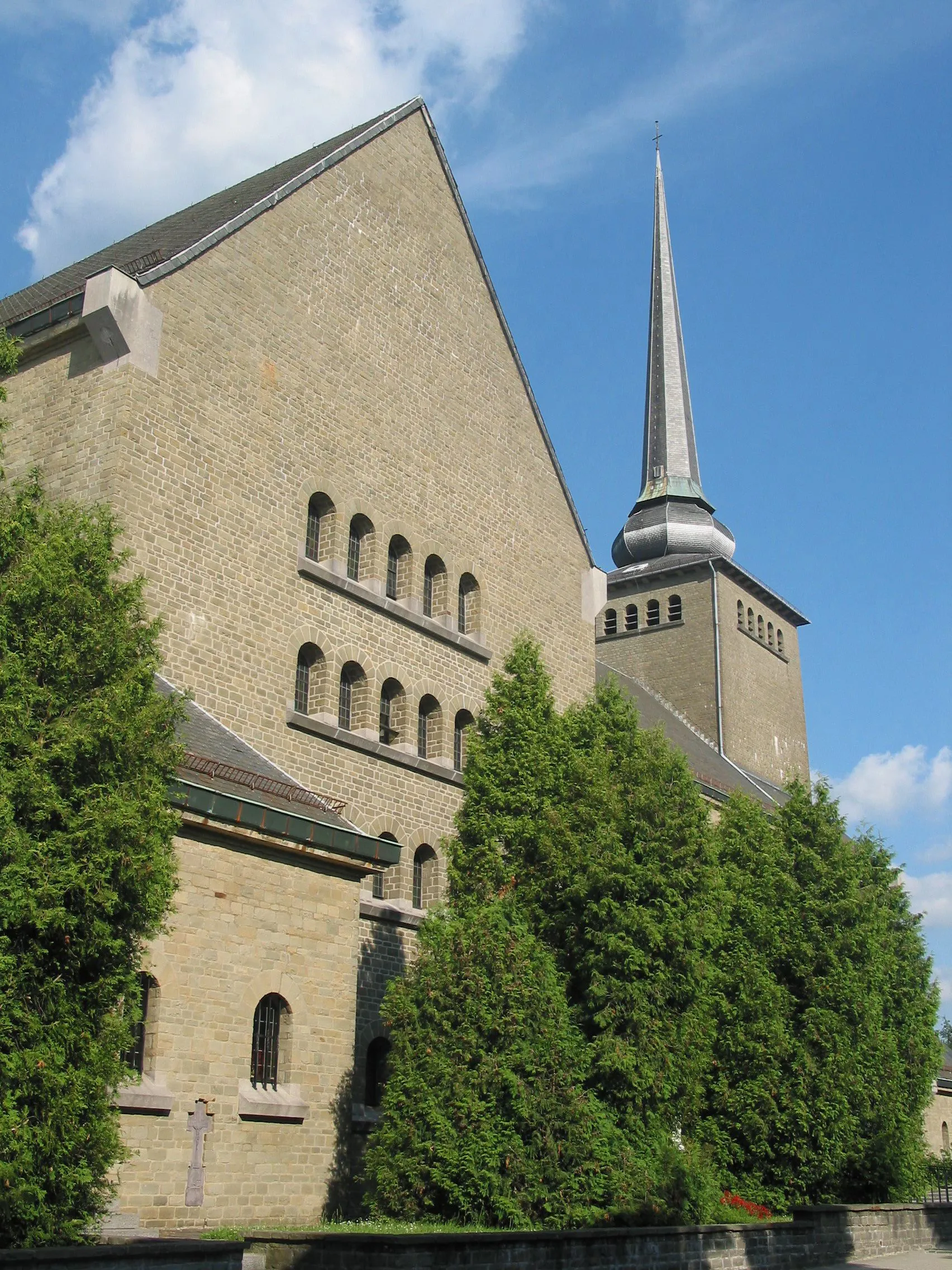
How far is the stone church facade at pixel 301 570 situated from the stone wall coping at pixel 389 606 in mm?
61

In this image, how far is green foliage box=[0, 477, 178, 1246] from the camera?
10.9m

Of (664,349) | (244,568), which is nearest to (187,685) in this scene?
(244,568)

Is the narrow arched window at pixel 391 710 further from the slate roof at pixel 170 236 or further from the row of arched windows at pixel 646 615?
the row of arched windows at pixel 646 615

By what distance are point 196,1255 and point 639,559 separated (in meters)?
49.0

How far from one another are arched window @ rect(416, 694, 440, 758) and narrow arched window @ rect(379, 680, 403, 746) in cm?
64

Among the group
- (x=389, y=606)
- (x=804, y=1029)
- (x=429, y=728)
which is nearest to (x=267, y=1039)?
(x=429, y=728)

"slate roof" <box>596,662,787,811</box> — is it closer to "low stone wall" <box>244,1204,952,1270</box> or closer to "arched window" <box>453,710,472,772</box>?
"arched window" <box>453,710,472,772</box>

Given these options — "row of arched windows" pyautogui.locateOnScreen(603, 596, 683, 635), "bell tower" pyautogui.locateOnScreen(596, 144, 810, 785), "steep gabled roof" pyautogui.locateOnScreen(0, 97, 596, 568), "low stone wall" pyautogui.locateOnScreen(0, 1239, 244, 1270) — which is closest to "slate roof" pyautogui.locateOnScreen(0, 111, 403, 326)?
"steep gabled roof" pyautogui.locateOnScreen(0, 97, 596, 568)

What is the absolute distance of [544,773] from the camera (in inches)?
774

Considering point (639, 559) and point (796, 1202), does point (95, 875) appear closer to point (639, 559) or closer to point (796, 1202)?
point (796, 1202)

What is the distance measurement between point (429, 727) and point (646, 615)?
31646 millimetres

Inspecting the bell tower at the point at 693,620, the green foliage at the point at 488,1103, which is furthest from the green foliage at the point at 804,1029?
the bell tower at the point at 693,620

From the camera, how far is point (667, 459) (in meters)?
60.3

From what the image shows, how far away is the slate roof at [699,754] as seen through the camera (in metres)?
42.7
